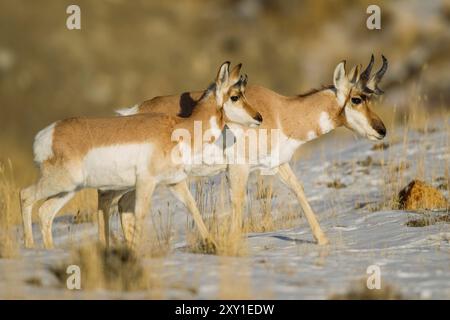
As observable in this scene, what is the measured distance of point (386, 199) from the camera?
13.5 meters

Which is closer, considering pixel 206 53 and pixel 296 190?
pixel 296 190

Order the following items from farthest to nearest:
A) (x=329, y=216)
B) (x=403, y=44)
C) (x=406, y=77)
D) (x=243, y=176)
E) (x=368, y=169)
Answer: (x=403, y=44) → (x=406, y=77) → (x=368, y=169) → (x=329, y=216) → (x=243, y=176)

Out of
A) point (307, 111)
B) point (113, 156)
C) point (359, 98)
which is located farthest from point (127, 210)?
point (359, 98)

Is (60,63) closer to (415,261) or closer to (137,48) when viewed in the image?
(137,48)

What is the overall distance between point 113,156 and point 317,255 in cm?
235

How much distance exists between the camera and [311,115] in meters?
11.7

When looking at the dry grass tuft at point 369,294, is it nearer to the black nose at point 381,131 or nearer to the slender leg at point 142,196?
the slender leg at point 142,196

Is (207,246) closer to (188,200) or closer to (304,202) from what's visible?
(188,200)

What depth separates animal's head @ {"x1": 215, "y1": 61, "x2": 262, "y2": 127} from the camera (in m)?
10.9

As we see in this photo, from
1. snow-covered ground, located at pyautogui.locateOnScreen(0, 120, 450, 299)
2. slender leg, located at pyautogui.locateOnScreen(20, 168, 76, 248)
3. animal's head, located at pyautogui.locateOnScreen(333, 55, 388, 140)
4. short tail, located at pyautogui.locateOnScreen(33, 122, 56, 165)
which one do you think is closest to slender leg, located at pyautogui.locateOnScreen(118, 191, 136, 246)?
snow-covered ground, located at pyautogui.locateOnScreen(0, 120, 450, 299)

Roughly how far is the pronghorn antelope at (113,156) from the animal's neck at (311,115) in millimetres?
902
